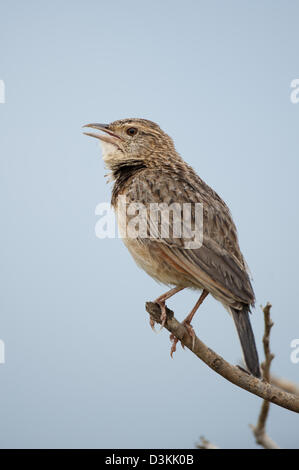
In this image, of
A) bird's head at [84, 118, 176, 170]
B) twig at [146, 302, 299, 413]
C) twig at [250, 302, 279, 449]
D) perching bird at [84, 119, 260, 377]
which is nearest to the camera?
twig at [146, 302, 299, 413]

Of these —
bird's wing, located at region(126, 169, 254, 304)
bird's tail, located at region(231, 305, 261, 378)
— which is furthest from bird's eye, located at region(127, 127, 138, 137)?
bird's tail, located at region(231, 305, 261, 378)

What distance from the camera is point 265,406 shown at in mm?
5465

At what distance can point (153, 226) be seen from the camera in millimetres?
5363

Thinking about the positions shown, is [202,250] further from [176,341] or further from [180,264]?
[176,341]

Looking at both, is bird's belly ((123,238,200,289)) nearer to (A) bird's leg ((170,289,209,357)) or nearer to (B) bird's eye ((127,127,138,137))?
(A) bird's leg ((170,289,209,357))

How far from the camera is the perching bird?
493 centimetres

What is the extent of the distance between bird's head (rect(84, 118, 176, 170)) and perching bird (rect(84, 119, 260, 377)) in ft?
0.04

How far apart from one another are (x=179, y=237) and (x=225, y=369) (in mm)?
1235

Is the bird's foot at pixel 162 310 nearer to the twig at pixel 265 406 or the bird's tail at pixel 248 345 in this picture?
the bird's tail at pixel 248 345

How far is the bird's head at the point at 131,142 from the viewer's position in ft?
21.3
